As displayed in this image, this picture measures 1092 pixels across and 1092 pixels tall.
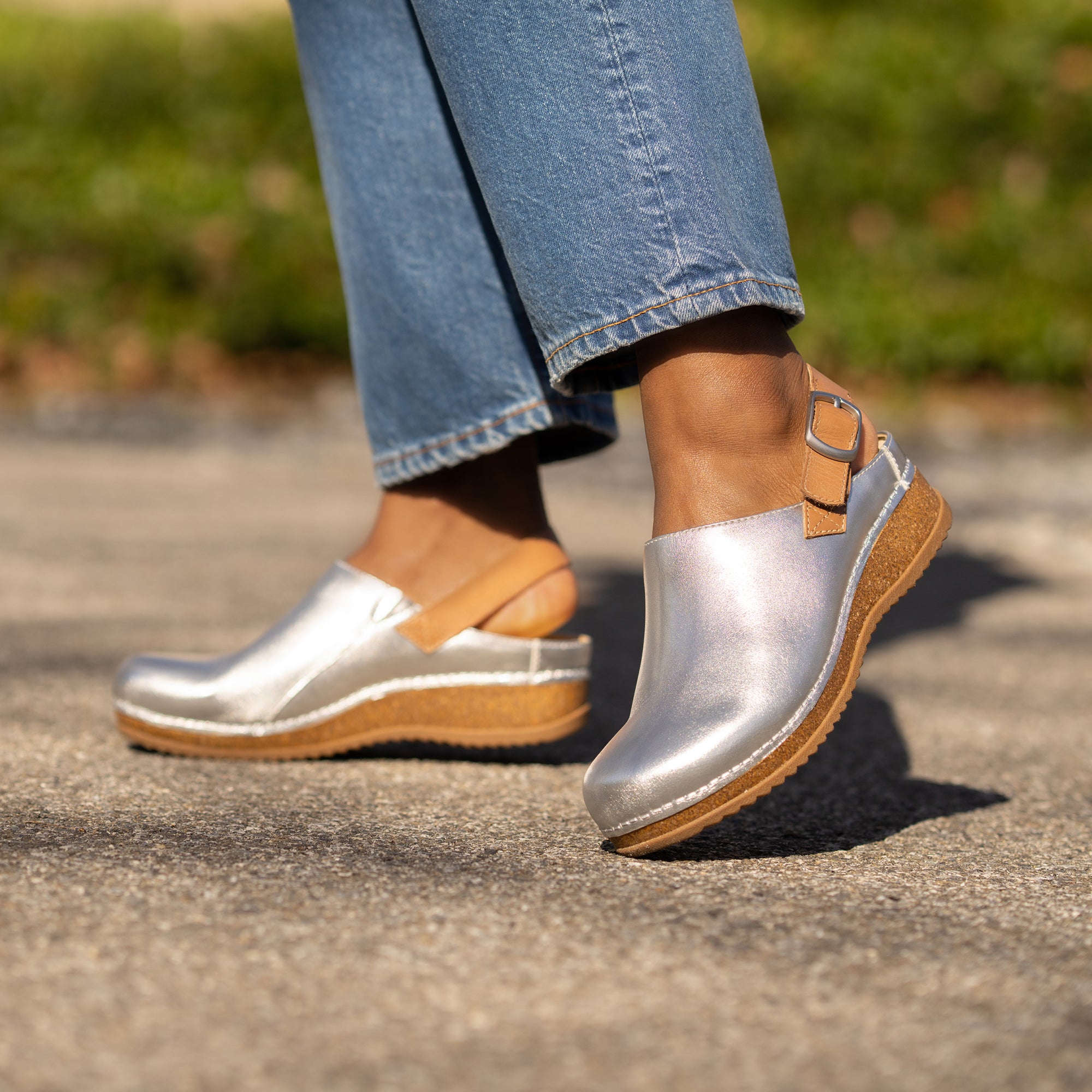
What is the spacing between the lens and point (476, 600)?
96 cm

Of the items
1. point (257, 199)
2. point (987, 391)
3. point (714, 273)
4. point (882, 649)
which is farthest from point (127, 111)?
point (714, 273)

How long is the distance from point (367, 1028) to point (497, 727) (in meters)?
0.46

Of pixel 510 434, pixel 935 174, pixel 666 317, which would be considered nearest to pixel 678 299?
pixel 666 317

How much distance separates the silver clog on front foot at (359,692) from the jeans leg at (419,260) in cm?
14

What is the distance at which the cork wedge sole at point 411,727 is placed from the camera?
3.10ft

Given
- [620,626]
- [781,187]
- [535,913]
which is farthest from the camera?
[781,187]

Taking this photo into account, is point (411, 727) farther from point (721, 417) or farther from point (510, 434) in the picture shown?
point (721, 417)

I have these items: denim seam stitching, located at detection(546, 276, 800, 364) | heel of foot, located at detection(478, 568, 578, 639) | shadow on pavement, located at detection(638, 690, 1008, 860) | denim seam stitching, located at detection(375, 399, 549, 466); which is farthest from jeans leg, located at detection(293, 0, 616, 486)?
shadow on pavement, located at detection(638, 690, 1008, 860)

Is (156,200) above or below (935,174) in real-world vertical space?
above

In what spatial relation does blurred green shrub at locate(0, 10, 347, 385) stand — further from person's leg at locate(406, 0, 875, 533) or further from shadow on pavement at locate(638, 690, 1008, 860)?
person's leg at locate(406, 0, 875, 533)

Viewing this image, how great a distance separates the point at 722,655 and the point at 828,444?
0.15m

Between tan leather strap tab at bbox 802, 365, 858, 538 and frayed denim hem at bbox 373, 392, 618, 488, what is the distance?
209 millimetres

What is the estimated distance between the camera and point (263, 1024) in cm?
49

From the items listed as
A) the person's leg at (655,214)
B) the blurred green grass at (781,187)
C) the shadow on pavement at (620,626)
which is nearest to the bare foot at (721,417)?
the person's leg at (655,214)
